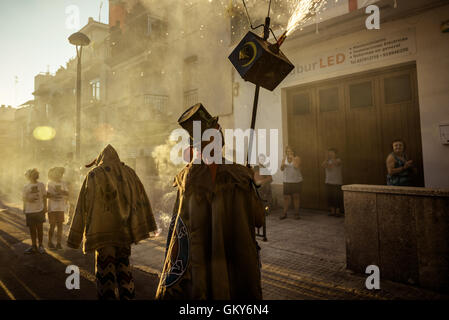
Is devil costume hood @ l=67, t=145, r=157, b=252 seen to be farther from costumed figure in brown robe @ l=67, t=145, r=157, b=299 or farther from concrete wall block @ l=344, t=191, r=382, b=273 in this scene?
concrete wall block @ l=344, t=191, r=382, b=273

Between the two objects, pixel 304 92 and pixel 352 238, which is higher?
pixel 304 92

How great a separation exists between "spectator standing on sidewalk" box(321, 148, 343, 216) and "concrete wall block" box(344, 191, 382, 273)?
3.59 metres

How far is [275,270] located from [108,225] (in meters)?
2.50

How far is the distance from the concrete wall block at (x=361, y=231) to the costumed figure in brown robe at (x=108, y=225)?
2905 mm

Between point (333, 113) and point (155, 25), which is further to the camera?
point (155, 25)

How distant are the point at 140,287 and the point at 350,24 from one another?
8134 mm

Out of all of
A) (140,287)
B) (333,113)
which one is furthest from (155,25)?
(140,287)

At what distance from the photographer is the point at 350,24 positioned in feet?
24.6

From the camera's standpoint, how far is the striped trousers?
3.07 metres

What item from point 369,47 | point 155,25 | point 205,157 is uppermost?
point 155,25

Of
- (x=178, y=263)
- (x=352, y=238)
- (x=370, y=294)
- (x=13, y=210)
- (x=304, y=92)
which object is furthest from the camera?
(x=13, y=210)

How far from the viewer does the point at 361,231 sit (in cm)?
384

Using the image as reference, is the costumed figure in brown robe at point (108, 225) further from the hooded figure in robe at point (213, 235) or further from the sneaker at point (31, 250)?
the sneaker at point (31, 250)
